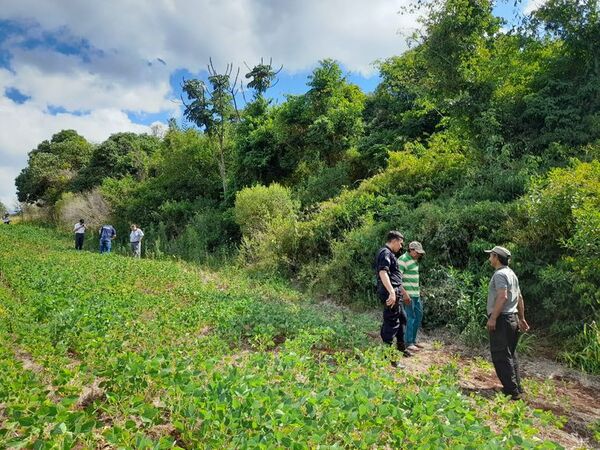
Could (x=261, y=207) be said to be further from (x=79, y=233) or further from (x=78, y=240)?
(x=78, y=240)

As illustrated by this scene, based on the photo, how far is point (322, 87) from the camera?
746 inches

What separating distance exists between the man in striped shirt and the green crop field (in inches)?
28.0

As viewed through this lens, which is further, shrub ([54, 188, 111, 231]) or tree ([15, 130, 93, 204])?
tree ([15, 130, 93, 204])

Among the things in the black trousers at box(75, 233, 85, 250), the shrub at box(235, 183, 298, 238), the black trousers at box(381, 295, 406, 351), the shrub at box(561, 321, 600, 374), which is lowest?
the shrub at box(561, 321, 600, 374)

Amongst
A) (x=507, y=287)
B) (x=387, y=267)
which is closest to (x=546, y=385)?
(x=507, y=287)

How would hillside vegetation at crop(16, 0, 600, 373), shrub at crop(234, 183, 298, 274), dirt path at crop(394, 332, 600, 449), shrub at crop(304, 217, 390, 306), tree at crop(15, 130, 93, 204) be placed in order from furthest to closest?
tree at crop(15, 130, 93, 204)
shrub at crop(234, 183, 298, 274)
shrub at crop(304, 217, 390, 306)
hillside vegetation at crop(16, 0, 600, 373)
dirt path at crop(394, 332, 600, 449)

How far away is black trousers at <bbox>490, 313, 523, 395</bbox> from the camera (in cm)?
503

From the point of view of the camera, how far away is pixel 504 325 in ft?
16.7

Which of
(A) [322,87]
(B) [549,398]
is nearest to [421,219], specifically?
(B) [549,398]

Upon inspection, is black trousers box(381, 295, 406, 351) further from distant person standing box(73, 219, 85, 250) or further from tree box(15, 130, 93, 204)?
tree box(15, 130, 93, 204)

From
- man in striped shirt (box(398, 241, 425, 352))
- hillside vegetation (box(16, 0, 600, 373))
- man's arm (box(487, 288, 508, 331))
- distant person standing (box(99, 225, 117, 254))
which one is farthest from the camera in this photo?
distant person standing (box(99, 225, 117, 254))

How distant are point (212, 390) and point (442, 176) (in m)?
10.1

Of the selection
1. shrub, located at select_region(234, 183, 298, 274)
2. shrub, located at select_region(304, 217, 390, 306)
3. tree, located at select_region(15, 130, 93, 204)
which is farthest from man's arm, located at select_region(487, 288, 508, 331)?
tree, located at select_region(15, 130, 93, 204)

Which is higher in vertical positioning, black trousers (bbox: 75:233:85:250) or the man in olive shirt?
black trousers (bbox: 75:233:85:250)
